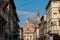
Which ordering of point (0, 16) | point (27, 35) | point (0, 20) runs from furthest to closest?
point (27, 35), point (0, 20), point (0, 16)

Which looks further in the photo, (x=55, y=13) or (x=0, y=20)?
(x=55, y=13)

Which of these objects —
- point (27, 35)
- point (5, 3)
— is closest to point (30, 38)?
point (27, 35)

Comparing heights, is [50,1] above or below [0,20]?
above

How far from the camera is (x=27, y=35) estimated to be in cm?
18950

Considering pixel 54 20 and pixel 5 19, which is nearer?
pixel 5 19

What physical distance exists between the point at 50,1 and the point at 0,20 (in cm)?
3253

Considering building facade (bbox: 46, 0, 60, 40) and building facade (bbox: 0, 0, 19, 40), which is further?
building facade (bbox: 46, 0, 60, 40)

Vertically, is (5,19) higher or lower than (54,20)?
lower

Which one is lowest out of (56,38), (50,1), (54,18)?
(56,38)

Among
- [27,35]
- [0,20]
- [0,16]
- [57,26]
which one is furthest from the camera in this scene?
[27,35]

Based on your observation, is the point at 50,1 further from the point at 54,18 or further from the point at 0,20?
the point at 0,20

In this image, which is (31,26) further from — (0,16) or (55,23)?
(0,16)

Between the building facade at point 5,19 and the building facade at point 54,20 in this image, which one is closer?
the building facade at point 5,19

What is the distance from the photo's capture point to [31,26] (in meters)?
198
